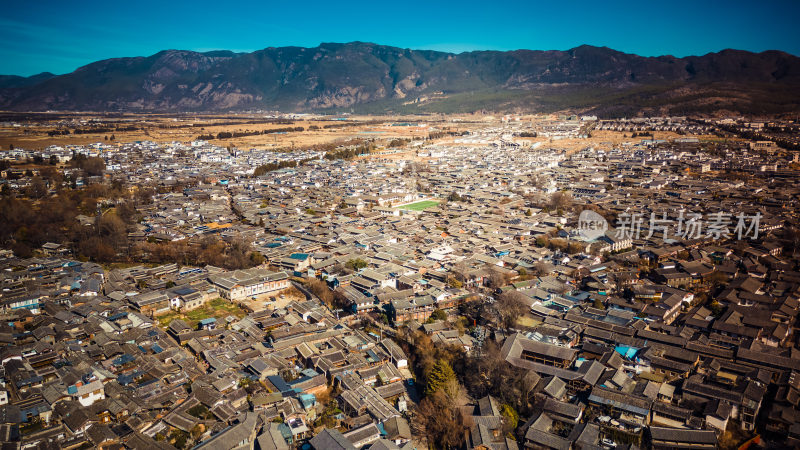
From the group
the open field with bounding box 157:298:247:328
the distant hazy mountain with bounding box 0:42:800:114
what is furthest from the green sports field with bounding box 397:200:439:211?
the distant hazy mountain with bounding box 0:42:800:114

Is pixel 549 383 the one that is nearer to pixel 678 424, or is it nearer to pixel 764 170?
pixel 678 424

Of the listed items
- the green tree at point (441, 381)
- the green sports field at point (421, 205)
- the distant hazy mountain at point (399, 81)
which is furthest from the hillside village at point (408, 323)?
the distant hazy mountain at point (399, 81)

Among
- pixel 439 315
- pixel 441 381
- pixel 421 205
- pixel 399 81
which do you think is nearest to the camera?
pixel 441 381

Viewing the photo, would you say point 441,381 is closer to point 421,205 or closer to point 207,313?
point 207,313

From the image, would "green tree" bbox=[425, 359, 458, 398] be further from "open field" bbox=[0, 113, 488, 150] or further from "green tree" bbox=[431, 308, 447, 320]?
"open field" bbox=[0, 113, 488, 150]

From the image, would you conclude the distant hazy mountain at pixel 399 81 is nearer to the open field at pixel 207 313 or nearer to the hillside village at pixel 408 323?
the hillside village at pixel 408 323

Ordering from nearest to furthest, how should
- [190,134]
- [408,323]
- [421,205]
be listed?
1. [408,323]
2. [421,205]
3. [190,134]

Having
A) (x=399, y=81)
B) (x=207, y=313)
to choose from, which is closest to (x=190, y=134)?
(x=207, y=313)

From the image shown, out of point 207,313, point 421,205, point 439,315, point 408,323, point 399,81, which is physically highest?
point 399,81
